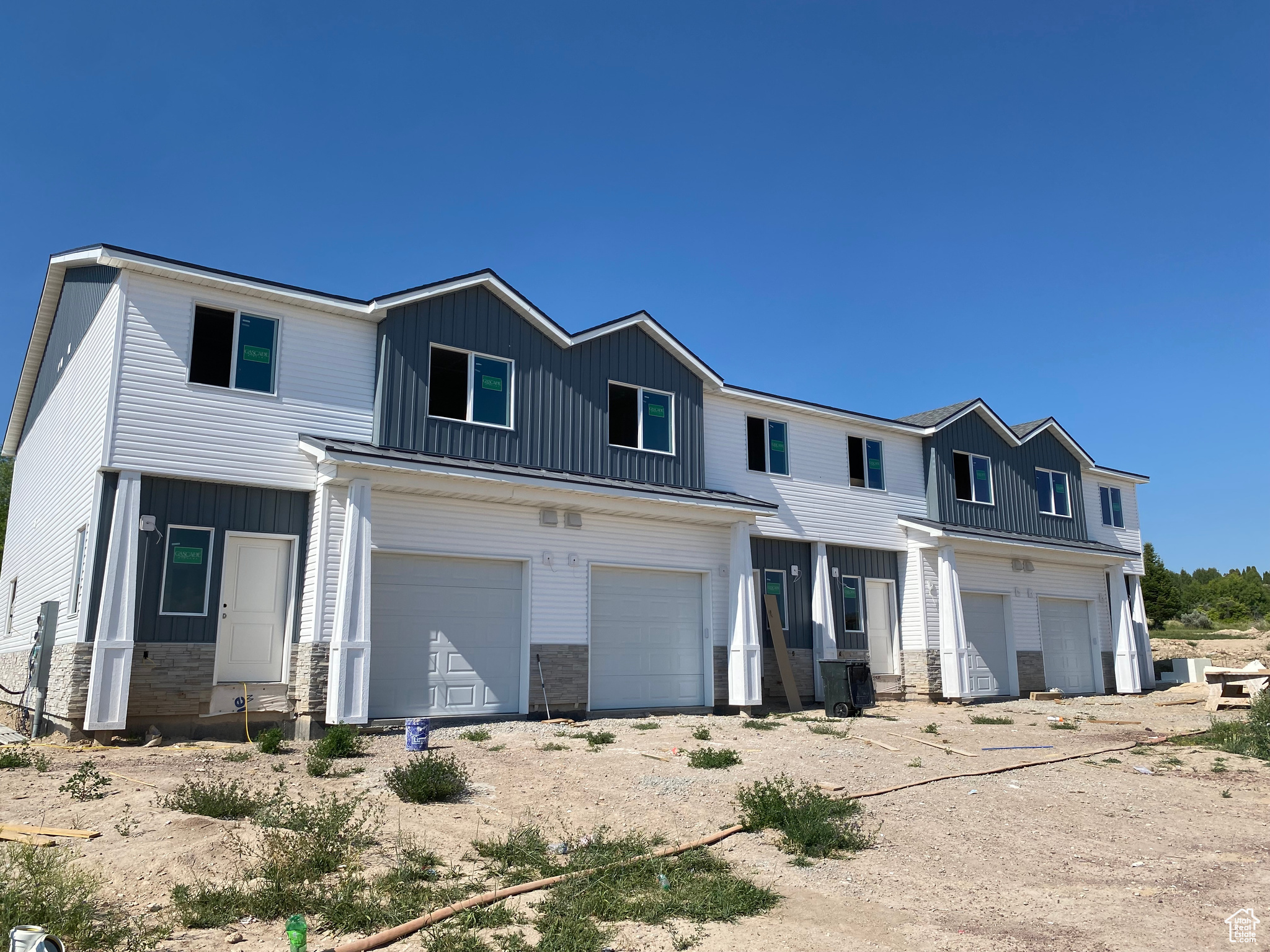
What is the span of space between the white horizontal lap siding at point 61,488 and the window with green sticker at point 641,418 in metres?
8.95

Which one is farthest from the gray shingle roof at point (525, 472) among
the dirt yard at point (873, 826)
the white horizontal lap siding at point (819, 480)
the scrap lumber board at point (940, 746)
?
the scrap lumber board at point (940, 746)

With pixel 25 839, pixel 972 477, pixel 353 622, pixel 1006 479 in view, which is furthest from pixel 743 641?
pixel 25 839

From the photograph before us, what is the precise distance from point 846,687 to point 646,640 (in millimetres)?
4140

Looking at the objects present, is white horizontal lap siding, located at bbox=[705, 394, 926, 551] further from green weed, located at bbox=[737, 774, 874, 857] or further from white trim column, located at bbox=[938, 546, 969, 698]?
green weed, located at bbox=[737, 774, 874, 857]

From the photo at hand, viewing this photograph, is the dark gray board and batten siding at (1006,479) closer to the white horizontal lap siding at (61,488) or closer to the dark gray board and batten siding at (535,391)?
the dark gray board and batten siding at (535,391)

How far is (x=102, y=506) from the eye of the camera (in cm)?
1327

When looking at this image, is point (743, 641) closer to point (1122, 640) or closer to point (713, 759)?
point (713, 759)

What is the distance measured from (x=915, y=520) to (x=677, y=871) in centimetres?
1758

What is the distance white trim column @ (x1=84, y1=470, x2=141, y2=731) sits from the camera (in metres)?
12.8

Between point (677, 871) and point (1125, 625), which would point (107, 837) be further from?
point (1125, 625)

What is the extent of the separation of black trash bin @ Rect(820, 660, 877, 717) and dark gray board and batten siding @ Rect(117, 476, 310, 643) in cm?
1040

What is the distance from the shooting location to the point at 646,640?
59.8 ft

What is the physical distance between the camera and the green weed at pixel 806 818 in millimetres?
8031
